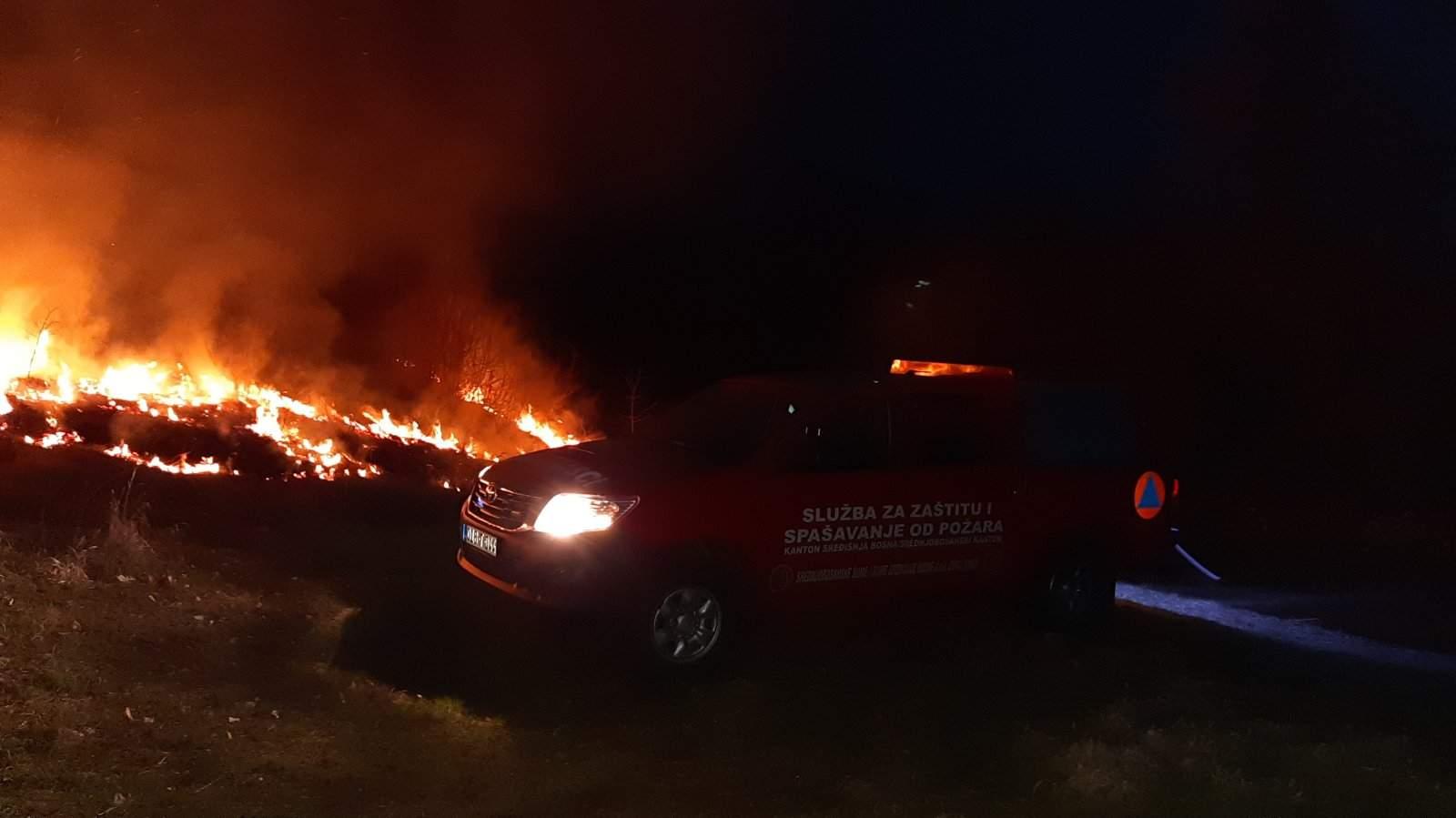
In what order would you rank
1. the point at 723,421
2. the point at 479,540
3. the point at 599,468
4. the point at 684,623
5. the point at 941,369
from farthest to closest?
1. the point at 941,369
2. the point at 723,421
3. the point at 479,540
4. the point at 599,468
5. the point at 684,623

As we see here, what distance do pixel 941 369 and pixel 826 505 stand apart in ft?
6.53

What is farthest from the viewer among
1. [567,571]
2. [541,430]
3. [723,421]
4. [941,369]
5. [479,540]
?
[541,430]

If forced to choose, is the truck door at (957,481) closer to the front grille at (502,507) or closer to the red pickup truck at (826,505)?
the red pickup truck at (826,505)

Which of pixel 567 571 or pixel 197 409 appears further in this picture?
pixel 197 409

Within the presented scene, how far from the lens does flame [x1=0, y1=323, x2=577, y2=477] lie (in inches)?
467

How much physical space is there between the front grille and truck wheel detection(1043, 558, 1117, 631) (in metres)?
3.68

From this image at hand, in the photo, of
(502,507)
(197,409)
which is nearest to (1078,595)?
(502,507)

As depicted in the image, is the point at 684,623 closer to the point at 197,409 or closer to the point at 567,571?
the point at 567,571

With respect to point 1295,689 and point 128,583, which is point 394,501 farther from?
point 1295,689

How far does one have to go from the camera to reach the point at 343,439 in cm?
1296

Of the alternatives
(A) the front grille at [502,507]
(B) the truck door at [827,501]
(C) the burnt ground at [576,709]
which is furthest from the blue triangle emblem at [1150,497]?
(A) the front grille at [502,507]

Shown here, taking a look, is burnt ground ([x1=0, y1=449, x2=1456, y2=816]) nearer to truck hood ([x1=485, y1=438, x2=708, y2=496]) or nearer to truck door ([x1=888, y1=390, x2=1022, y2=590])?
truck door ([x1=888, y1=390, x2=1022, y2=590])

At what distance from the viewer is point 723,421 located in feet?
24.7

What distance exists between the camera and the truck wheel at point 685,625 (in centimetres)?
654
